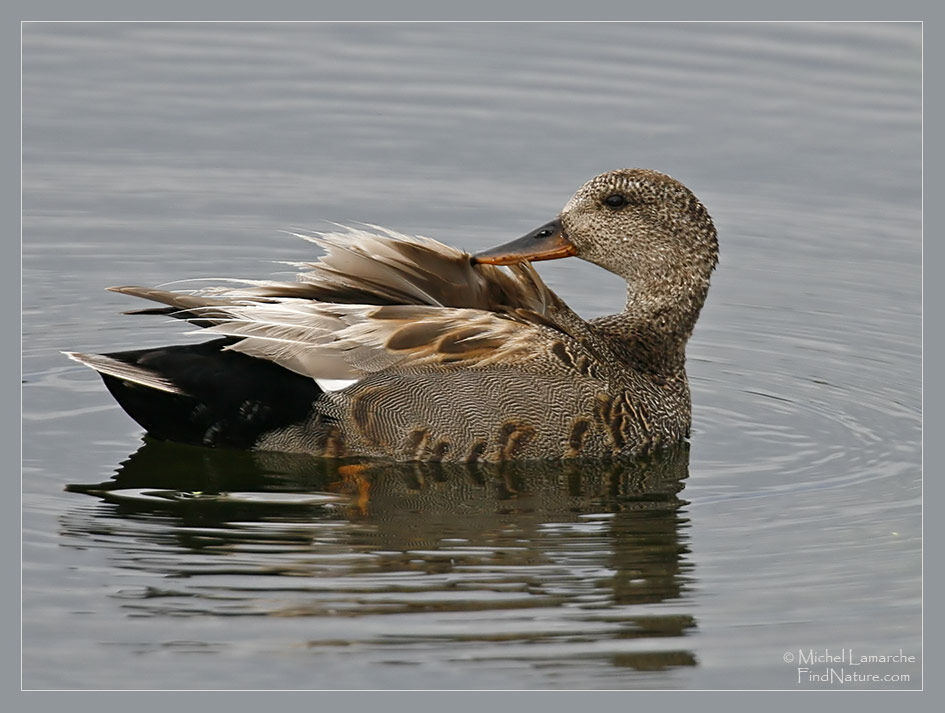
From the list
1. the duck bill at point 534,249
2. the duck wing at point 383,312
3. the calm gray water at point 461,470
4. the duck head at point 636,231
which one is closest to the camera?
the calm gray water at point 461,470

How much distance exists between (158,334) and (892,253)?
5446mm

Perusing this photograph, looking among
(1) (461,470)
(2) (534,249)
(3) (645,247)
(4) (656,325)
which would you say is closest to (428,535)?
(1) (461,470)

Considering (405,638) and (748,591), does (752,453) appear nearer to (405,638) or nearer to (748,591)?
(748,591)

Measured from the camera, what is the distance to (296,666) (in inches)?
277

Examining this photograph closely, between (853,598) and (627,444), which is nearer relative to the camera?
(853,598)

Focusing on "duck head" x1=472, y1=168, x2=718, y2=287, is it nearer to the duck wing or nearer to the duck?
the duck

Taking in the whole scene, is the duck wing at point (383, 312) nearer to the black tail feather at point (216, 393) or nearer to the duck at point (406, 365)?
the duck at point (406, 365)

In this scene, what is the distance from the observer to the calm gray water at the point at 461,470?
740 cm

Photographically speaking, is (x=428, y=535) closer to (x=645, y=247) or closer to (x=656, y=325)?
(x=656, y=325)

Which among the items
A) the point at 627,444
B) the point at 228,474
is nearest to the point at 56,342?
the point at 228,474

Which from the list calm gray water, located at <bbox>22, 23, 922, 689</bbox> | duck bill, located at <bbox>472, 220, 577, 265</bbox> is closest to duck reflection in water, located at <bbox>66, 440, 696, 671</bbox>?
calm gray water, located at <bbox>22, 23, 922, 689</bbox>

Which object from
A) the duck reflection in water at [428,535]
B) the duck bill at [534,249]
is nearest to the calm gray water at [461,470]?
the duck reflection in water at [428,535]

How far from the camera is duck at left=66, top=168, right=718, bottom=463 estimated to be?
927 centimetres

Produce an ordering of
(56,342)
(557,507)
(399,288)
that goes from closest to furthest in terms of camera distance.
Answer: (557,507) → (399,288) → (56,342)
